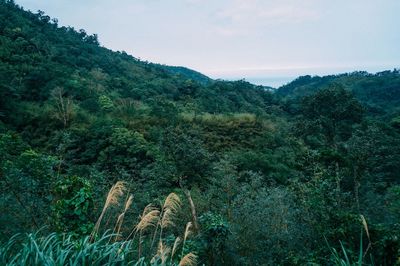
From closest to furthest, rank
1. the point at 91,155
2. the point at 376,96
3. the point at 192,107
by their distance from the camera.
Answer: the point at 91,155, the point at 192,107, the point at 376,96

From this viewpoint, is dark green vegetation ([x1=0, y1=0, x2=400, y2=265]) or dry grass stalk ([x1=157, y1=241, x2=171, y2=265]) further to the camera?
dark green vegetation ([x1=0, y1=0, x2=400, y2=265])

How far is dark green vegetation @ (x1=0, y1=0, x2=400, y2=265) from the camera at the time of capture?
4305 millimetres

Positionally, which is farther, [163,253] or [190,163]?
[190,163]

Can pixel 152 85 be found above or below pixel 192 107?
above

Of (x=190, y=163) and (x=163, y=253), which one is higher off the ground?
(x=163, y=253)

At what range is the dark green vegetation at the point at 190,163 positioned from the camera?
14.1 ft

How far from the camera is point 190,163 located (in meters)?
8.46

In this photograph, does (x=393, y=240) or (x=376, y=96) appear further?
(x=376, y=96)

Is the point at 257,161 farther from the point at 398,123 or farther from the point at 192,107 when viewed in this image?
the point at 398,123

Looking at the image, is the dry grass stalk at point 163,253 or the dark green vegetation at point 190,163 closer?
the dry grass stalk at point 163,253

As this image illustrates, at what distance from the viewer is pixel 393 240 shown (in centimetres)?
375

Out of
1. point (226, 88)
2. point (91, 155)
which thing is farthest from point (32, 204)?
point (226, 88)

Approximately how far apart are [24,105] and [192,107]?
401 inches

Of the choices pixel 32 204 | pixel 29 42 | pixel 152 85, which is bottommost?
pixel 32 204
